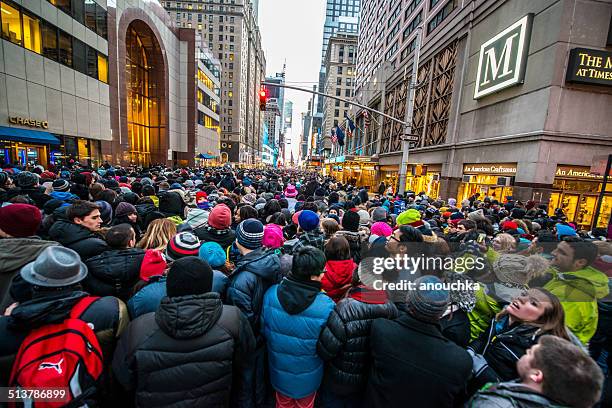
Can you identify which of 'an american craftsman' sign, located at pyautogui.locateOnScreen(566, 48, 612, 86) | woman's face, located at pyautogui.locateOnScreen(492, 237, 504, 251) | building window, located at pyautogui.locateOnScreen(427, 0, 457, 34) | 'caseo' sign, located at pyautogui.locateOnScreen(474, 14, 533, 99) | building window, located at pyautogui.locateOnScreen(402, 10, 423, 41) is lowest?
woman's face, located at pyautogui.locateOnScreen(492, 237, 504, 251)

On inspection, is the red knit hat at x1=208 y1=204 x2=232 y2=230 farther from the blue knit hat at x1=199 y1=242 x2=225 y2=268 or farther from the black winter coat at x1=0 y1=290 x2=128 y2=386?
the black winter coat at x1=0 y1=290 x2=128 y2=386

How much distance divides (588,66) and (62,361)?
19114 millimetres

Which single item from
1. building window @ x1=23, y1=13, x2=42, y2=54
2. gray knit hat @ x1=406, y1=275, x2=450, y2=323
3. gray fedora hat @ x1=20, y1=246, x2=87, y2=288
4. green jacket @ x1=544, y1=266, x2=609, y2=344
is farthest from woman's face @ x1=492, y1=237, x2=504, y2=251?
building window @ x1=23, y1=13, x2=42, y2=54

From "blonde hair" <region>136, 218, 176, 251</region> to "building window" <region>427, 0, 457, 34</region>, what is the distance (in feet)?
94.1

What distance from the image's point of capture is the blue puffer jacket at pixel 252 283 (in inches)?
108

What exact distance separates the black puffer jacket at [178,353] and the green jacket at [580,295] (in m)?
3.22

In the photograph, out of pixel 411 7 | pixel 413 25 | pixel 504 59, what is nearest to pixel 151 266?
pixel 504 59

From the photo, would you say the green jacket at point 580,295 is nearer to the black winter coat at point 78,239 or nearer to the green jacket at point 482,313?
the green jacket at point 482,313

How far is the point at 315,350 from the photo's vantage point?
2551 mm

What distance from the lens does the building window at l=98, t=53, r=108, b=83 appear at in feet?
84.1

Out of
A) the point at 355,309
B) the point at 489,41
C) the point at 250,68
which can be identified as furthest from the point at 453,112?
the point at 250,68

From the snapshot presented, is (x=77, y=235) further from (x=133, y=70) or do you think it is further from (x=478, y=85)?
(x=133, y=70)

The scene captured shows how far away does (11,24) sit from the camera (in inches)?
675

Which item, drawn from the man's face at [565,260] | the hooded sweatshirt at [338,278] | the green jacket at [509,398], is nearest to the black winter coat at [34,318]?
the hooded sweatshirt at [338,278]
